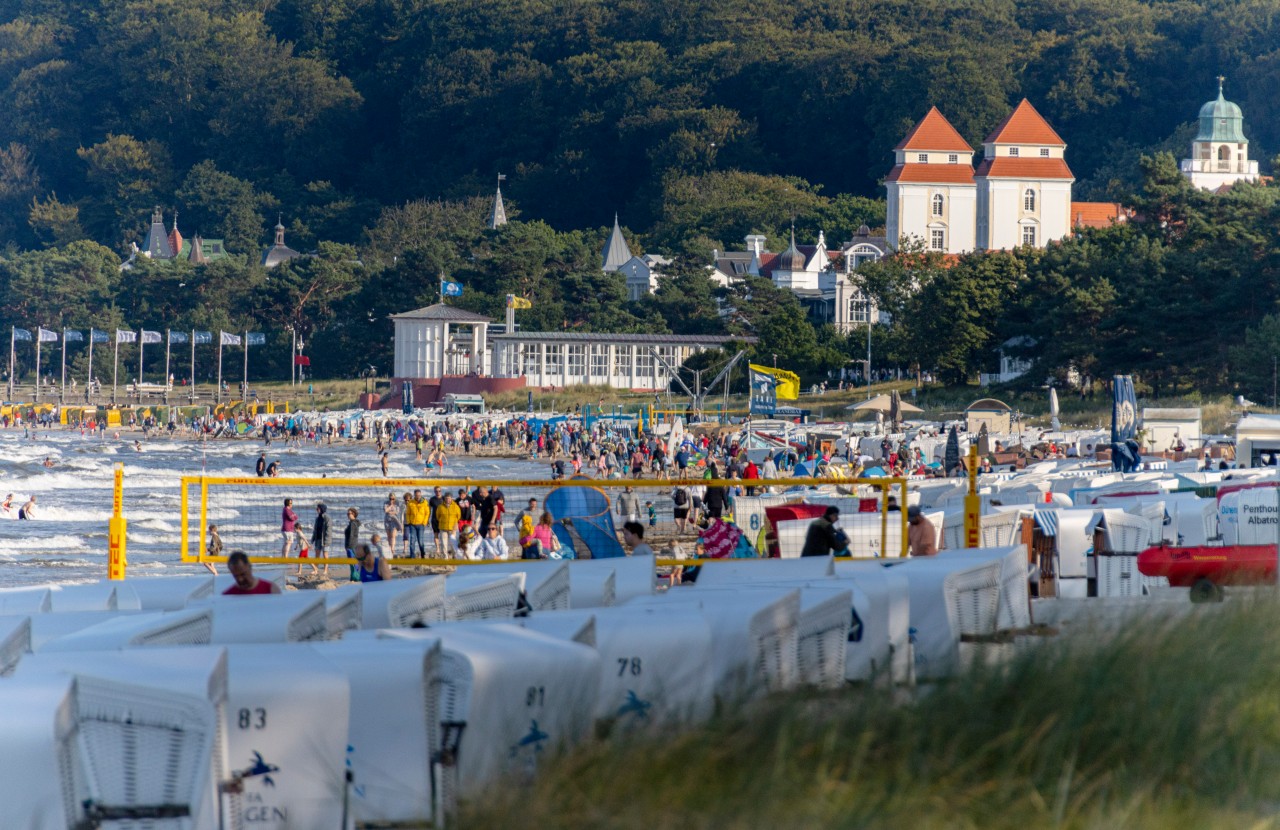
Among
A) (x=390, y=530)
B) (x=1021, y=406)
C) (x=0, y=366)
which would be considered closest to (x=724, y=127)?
(x=0, y=366)

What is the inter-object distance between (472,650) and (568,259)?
8801cm

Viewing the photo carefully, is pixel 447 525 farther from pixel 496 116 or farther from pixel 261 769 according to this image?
pixel 496 116

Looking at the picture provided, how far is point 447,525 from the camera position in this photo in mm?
18422

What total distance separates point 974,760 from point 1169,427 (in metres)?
30.7

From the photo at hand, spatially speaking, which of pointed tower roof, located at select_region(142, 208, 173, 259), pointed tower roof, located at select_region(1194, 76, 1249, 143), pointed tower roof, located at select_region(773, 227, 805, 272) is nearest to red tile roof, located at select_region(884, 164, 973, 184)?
pointed tower roof, located at select_region(773, 227, 805, 272)

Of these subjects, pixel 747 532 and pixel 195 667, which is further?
pixel 747 532

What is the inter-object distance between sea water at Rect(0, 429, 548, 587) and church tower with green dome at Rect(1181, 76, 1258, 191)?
233 feet

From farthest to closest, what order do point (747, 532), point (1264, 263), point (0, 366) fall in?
point (0, 366), point (1264, 263), point (747, 532)

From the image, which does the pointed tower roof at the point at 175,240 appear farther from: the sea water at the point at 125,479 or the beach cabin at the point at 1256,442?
the beach cabin at the point at 1256,442

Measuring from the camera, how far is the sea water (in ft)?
78.5

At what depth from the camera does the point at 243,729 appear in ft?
17.8

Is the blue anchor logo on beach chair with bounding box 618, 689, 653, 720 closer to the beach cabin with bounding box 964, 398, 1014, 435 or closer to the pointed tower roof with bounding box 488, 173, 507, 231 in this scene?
the beach cabin with bounding box 964, 398, 1014, 435

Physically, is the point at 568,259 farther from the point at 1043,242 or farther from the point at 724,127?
the point at 724,127

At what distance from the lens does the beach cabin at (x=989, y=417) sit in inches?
1758
